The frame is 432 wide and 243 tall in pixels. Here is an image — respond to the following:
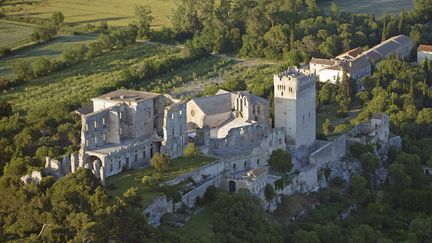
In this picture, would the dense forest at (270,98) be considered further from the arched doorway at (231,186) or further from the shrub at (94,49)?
the arched doorway at (231,186)

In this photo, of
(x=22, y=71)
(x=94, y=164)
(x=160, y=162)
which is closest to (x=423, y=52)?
(x=22, y=71)

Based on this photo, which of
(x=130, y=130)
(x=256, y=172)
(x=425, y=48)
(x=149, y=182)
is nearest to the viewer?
(x=149, y=182)

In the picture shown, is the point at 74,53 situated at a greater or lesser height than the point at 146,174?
greater

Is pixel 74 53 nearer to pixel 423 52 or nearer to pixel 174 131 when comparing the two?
pixel 423 52

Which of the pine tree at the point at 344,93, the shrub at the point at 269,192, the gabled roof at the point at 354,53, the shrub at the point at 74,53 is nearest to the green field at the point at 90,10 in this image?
the shrub at the point at 74,53

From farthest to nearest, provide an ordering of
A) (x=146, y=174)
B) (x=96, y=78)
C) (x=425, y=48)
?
1. (x=425, y=48)
2. (x=96, y=78)
3. (x=146, y=174)

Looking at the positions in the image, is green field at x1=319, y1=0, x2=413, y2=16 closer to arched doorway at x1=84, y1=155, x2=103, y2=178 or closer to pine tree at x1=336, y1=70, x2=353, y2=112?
pine tree at x1=336, y1=70, x2=353, y2=112
